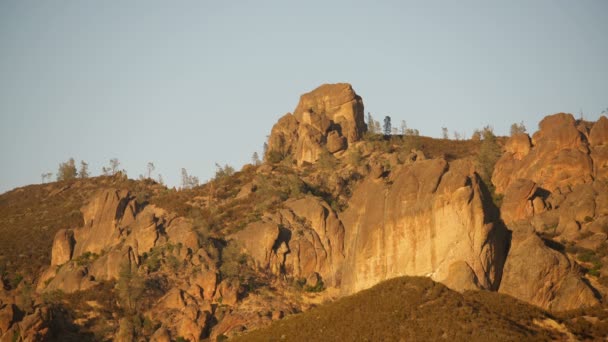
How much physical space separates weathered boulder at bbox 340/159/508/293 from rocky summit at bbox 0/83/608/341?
15 centimetres

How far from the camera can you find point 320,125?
15050 cm

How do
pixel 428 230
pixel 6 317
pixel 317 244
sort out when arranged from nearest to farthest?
1. pixel 428 230
2. pixel 6 317
3. pixel 317 244

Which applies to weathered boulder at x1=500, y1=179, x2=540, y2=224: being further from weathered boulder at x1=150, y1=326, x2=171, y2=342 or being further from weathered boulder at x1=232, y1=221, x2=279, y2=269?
weathered boulder at x1=150, y1=326, x2=171, y2=342

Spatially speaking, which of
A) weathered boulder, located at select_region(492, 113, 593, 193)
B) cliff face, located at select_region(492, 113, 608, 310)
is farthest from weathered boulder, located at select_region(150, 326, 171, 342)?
weathered boulder, located at select_region(492, 113, 593, 193)

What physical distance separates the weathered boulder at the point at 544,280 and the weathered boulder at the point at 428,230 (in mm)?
1435

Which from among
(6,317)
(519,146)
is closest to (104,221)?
(6,317)

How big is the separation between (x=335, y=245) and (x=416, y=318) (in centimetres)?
3990

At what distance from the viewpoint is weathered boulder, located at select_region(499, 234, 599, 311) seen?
78.1m

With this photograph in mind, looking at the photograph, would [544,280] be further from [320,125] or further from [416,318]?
[320,125]

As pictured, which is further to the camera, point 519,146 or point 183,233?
point 519,146

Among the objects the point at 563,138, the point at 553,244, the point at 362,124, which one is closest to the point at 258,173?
the point at 362,124

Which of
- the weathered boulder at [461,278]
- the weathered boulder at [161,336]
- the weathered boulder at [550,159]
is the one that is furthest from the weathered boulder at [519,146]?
the weathered boulder at [161,336]

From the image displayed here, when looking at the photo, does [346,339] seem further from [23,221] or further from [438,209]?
[23,221]

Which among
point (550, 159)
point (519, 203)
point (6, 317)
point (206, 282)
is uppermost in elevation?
point (550, 159)
